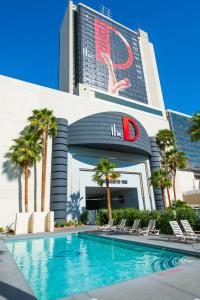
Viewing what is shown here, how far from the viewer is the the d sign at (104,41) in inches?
3875

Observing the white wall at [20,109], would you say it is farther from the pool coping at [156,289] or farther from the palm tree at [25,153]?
the pool coping at [156,289]

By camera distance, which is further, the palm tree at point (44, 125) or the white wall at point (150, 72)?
the white wall at point (150, 72)

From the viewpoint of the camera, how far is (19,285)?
6.53 m

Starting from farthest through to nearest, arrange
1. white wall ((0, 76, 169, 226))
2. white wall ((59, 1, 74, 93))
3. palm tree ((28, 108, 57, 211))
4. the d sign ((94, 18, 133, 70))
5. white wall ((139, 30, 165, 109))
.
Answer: white wall ((139, 30, 165, 109)) < the d sign ((94, 18, 133, 70)) < white wall ((59, 1, 74, 93)) < palm tree ((28, 108, 57, 211)) < white wall ((0, 76, 169, 226))

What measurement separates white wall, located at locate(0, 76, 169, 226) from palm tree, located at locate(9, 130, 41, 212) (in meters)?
1.32

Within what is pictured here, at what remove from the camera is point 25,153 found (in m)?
27.0

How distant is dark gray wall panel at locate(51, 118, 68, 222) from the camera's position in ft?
93.8

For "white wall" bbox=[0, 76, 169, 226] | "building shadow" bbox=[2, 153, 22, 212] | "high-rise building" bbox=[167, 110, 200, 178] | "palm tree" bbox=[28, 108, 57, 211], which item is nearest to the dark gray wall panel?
"white wall" bbox=[0, 76, 169, 226]

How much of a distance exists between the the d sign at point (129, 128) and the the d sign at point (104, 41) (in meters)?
67.4

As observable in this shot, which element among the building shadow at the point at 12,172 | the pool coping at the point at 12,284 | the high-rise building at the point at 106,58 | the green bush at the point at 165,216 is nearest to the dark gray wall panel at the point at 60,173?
the building shadow at the point at 12,172

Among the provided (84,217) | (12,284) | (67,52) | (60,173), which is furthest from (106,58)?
(12,284)

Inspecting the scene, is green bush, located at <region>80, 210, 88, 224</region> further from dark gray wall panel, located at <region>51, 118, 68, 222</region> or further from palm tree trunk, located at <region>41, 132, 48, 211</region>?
palm tree trunk, located at <region>41, 132, 48, 211</region>

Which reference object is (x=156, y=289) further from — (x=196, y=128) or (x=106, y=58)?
(x=106, y=58)

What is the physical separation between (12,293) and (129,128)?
1330 inches
